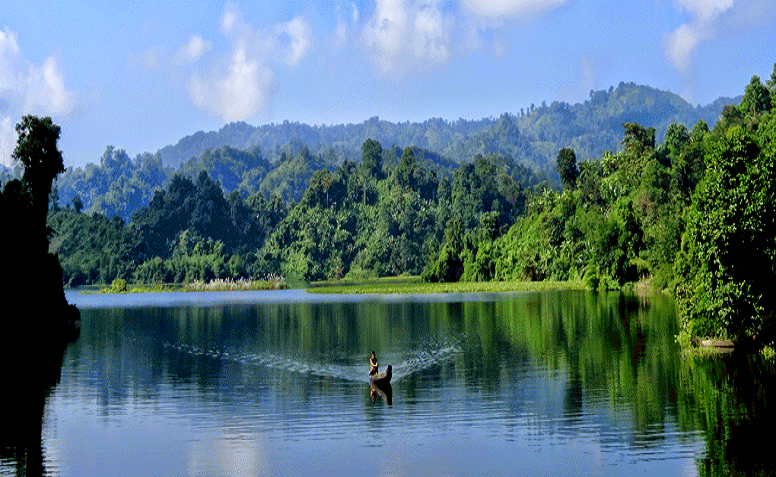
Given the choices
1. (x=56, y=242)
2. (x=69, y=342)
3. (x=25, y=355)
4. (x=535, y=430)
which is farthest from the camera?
(x=56, y=242)

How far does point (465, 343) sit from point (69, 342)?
83.0 feet

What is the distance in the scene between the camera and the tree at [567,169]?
139m

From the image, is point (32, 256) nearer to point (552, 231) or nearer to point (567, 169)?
point (552, 231)

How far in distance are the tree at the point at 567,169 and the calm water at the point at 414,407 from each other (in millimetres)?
84622

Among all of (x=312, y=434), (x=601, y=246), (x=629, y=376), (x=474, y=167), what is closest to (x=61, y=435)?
(x=312, y=434)

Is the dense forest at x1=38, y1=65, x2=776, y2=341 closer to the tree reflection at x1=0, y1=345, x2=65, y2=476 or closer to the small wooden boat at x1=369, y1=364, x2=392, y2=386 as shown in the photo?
the small wooden boat at x1=369, y1=364, x2=392, y2=386

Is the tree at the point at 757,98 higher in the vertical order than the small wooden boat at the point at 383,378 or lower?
higher

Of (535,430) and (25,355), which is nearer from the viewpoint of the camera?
(535,430)

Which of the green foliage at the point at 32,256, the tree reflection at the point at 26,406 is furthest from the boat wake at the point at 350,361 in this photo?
the green foliage at the point at 32,256

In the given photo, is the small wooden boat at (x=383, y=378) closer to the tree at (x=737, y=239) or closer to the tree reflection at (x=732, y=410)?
the tree reflection at (x=732, y=410)

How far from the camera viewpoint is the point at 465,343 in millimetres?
48375

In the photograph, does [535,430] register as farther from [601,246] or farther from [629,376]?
[601,246]

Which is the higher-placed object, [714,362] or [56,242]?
[56,242]

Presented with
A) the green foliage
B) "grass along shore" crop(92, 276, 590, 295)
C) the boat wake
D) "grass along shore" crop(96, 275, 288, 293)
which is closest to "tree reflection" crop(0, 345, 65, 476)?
the green foliage
